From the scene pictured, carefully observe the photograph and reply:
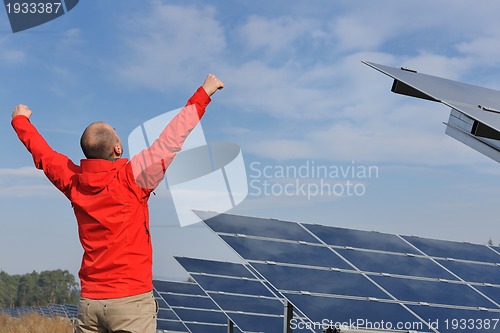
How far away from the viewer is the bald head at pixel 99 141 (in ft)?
15.5

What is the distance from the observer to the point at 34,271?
66375mm

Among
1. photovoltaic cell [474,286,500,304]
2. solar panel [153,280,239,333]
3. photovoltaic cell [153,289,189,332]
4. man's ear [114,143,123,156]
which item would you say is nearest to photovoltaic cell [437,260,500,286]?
photovoltaic cell [474,286,500,304]

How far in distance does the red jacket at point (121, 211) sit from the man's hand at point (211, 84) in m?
0.04

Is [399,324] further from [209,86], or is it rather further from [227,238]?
[209,86]

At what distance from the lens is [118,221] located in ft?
15.3

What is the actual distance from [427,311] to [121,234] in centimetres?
635

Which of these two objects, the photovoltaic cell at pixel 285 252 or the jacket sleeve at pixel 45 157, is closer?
the jacket sleeve at pixel 45 157

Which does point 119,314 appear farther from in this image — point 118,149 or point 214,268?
point 214,268

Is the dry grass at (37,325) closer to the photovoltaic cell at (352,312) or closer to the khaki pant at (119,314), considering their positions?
the photovoltaic cell at (352,312)

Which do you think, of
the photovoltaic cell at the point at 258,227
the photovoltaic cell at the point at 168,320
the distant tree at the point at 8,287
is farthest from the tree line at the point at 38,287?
the photovoltaic cell at the point at 258,227

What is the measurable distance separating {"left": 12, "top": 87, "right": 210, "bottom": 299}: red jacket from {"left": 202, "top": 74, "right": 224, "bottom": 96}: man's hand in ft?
0.14

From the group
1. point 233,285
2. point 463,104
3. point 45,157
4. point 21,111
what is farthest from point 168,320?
point 463,104

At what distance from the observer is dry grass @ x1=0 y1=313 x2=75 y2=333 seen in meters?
17.5

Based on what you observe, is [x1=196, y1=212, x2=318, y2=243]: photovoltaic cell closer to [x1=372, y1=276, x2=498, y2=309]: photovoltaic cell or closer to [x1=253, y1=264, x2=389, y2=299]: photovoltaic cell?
[x1=253, y1=264, x2=389, y2=299]: photovoltaic cell
